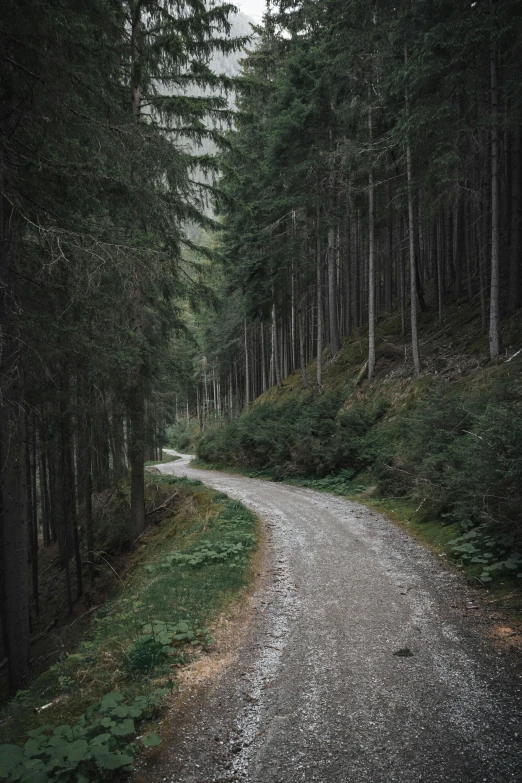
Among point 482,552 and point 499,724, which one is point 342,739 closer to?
point 499,724

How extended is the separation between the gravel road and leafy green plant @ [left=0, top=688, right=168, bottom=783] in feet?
1.09

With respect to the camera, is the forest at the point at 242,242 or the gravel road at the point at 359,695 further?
the forest at the point at 242,242

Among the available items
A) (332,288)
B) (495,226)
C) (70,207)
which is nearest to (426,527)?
(70,207)

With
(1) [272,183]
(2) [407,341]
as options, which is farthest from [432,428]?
(1) [272,183]

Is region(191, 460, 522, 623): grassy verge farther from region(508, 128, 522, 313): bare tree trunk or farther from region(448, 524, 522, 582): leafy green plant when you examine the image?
region(508, 128, 522, 313): bare tree trunk

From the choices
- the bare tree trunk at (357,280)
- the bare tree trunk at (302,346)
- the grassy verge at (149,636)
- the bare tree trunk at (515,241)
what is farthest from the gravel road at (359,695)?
the bare tree trunk at (357,280)

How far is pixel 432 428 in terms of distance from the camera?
400 inches

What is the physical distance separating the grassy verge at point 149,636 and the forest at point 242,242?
83.9 inches

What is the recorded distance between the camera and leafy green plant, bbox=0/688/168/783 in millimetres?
2607

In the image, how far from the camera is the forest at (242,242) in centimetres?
592

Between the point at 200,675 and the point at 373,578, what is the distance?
3.17 meters

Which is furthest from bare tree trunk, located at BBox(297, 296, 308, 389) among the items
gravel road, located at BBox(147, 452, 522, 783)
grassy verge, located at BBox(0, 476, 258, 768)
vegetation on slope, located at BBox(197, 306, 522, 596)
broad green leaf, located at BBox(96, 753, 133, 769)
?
broad green leaf, located at BBox(96, 753, 133, 769)

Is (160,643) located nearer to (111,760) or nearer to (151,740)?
(151,740)

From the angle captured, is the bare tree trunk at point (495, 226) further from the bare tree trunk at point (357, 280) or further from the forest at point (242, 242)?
the bare tree trunk at point (357, 280)
